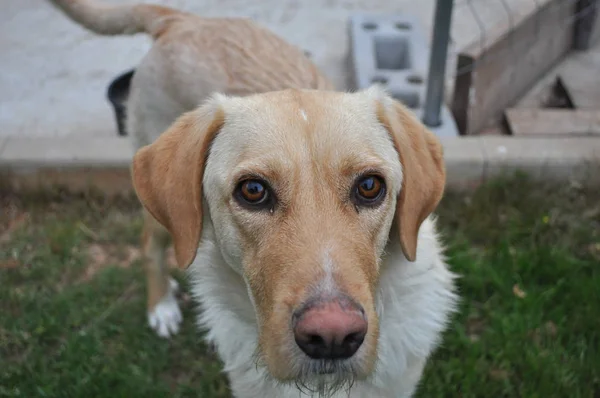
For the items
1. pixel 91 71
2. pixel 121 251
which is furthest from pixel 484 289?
pixel 91 71

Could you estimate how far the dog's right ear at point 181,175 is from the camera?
2.55 m

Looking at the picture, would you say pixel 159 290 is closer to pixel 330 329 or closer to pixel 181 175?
pixel 181 175

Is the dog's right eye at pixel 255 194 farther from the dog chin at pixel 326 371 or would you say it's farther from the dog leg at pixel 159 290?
the dog leg at pixel 159 290

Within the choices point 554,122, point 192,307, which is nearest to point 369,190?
point 192,307

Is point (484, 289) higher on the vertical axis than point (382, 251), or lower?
lower

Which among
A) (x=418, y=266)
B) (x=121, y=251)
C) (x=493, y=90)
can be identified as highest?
(x=418, y=266)

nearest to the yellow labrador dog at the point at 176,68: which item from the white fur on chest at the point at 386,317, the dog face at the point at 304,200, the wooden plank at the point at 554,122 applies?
the dog face at the point at 304,200

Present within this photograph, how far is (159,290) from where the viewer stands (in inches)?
155

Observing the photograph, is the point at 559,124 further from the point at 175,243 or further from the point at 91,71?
the point at 91,71

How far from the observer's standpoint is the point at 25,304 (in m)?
4.03

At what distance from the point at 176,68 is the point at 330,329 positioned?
1987mm

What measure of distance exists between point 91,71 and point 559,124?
4.21 meters

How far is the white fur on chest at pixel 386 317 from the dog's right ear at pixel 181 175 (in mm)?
170

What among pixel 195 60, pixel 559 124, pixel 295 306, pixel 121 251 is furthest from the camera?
pixel 559 124
